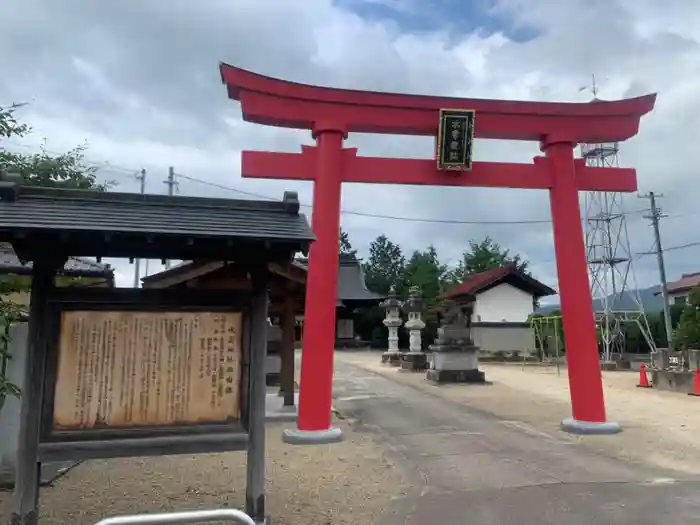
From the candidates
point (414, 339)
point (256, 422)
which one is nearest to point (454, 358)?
point (414, 339)

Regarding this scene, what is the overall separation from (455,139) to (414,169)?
89 cm

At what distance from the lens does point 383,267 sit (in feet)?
171

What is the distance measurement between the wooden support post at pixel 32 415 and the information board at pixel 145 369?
0.13 m

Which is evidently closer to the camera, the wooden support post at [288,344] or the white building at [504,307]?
the wooden support post at [288,344]

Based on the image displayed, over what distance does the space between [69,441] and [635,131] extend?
1044cm

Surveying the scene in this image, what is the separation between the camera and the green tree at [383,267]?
4856 centimetres

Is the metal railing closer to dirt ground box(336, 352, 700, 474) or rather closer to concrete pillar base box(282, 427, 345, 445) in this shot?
concrete pillar base box(282, 427, 345, 445)

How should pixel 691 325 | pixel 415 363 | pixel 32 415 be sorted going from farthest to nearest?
pixel 415 363 → pixel 691 325 → pixel 32 415

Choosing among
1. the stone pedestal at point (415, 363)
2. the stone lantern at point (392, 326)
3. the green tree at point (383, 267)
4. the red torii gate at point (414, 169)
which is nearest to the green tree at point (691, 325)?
the red torii gate at point (414, 169)

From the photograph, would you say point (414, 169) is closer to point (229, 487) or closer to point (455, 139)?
point (455, 139)

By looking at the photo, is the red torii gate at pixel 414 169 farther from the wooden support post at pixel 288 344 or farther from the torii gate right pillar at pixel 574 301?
the wooden support post at pixel 288 344

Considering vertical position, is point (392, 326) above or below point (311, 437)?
above

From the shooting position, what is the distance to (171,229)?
165 inches

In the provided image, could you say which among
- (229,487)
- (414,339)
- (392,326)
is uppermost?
(392,326)
